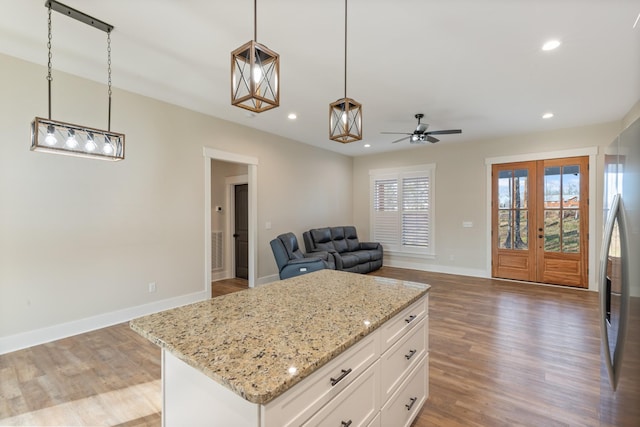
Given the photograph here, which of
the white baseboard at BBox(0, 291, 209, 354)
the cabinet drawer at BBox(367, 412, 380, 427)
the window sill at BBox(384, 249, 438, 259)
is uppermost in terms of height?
the cabinet drawer at BBox(367, 412, 380, 427)

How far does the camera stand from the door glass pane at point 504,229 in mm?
5875

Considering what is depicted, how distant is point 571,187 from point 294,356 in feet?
21.0

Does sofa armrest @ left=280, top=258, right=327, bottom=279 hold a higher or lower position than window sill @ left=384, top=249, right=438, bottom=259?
higher

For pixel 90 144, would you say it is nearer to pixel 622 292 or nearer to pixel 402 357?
pixel 402 357

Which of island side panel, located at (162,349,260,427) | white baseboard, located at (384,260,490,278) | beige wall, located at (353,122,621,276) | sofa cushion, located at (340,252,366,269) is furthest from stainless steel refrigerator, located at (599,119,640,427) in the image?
white baseboard, located at (384,260,490,278)

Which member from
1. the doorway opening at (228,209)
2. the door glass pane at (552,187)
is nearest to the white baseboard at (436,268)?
the door glass pane at (552,187)

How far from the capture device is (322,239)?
6297mm

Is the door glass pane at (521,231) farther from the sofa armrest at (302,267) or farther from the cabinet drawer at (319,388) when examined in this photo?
the cabinet drawer at (319,388)

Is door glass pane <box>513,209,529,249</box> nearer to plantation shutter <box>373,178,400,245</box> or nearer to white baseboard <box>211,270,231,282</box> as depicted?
plantation shutter <box>373,178,400,245</box>

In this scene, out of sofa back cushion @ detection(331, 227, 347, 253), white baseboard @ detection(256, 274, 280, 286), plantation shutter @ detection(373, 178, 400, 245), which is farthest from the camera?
plantation shutter @ detection(373, 178, 400, 245)

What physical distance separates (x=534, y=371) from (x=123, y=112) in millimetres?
5309

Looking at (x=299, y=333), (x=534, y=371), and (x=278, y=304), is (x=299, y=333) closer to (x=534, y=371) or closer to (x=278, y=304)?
(x=278, y=304)

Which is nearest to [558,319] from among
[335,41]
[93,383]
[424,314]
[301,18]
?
[424,314]

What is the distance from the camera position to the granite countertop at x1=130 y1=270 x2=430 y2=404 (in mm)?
934
